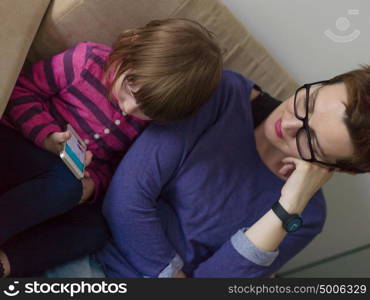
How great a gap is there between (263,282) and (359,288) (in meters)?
0.23

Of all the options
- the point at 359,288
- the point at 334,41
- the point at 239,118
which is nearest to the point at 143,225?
the point at 239,118

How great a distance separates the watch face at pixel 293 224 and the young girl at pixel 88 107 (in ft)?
1.23

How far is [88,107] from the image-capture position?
1.18 metres

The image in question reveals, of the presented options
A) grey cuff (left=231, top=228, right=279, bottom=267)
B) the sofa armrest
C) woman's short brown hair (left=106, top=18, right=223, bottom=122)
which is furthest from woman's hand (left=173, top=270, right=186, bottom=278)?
the sofa armrest

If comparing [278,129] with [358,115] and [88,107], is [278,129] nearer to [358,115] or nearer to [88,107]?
[358,115]

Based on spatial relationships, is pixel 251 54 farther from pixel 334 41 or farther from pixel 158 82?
pixel 158 82

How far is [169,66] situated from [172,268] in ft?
1.79

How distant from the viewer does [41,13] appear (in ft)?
3.64

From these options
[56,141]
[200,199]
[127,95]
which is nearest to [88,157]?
[56,141]

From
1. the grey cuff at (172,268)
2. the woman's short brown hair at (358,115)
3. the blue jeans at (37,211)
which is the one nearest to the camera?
the woman's short brown hair at (358,115)

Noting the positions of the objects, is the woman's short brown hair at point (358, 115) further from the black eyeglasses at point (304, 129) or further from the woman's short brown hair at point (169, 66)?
the woman's short brown hair at point (169, 66)

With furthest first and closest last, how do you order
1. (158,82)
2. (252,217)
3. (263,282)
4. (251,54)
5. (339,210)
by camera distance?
(339,210)
(251,54)
(252,217)
(263,282)
(158,82)

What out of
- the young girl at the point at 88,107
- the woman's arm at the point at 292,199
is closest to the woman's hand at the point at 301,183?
the woman's arm at the point at 292,199

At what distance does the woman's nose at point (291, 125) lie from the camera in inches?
40.2
